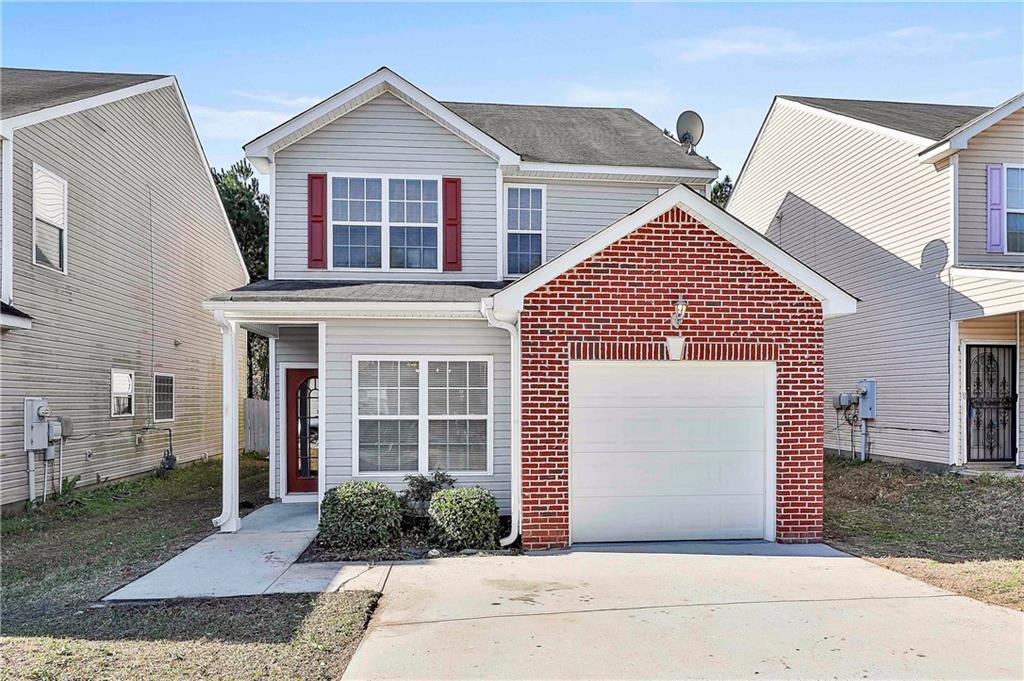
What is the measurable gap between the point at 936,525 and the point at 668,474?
413 cm

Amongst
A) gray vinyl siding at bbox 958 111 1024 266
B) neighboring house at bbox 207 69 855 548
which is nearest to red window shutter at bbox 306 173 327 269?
neighboring house at bbox 207 69 855 548

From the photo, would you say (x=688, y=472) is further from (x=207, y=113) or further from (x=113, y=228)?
(x=207, y=113)

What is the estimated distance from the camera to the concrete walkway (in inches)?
269

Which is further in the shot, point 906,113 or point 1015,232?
point 906,113

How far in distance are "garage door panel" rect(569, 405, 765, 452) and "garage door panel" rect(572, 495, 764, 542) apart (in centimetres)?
61

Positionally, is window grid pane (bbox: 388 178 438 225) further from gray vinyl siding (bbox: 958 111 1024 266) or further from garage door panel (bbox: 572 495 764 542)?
gray vinyl siding (bbox: 958 111 1024 266)

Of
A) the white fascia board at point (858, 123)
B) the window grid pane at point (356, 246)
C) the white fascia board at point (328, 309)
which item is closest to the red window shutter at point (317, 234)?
the window grid pane at point (356, 246)

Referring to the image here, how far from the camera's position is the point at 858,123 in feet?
49.8

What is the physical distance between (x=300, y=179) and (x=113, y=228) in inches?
186

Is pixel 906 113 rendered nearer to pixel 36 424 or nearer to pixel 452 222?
pixel 452 222

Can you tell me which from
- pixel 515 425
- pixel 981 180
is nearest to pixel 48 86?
pixel 515 425

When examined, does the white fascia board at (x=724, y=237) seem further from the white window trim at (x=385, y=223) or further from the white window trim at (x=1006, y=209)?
the white window trim at (x=1006, y=209)

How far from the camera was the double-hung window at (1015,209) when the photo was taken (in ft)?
42.4

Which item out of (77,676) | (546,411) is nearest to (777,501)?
(546,411)
